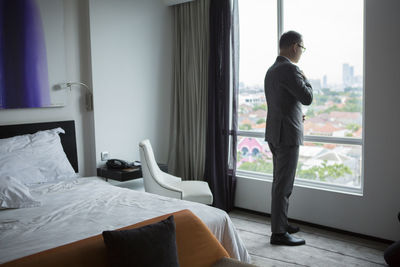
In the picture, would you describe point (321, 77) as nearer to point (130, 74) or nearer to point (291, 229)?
point (291, 229)

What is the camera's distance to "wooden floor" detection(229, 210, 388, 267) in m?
3.00

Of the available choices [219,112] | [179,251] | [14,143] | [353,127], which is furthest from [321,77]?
[14,143]

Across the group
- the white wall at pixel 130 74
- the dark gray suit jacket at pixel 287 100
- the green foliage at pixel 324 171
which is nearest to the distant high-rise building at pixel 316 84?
the dark gray suit jacket at pixel 287 100

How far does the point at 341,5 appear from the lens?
3559 millimetres

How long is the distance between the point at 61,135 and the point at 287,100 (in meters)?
2.18

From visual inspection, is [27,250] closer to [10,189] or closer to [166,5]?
[10,189]

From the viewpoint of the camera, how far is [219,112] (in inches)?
169

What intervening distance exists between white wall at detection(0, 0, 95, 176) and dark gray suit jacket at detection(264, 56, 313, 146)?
191cm

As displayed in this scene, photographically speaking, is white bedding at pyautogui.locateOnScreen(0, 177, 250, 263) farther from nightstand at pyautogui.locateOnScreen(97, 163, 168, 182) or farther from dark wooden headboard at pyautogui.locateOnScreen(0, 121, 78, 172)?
dark wooden headboard at pyautogui.locateOnScreen(0, 121, 78, 172)

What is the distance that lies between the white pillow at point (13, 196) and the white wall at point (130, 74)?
4.15ft

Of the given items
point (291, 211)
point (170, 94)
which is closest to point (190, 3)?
point (170, 94)

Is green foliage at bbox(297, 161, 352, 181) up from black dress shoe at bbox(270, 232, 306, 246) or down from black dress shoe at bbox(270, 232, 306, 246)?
up

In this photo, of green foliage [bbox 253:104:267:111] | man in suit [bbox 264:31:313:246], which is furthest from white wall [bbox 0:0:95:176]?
man in suit [bbox 264:31:313:246]

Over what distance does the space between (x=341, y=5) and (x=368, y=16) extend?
36 centimetres
